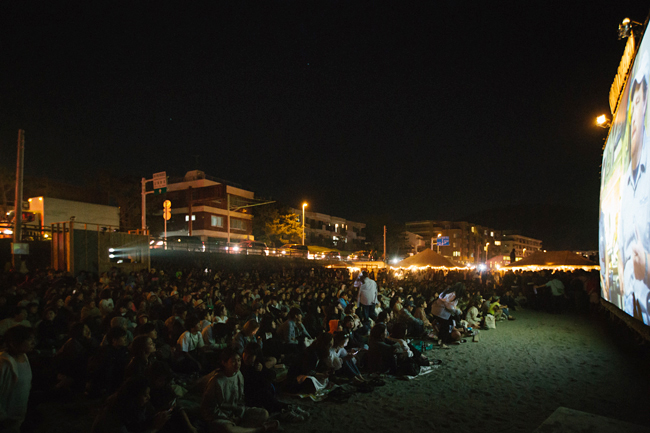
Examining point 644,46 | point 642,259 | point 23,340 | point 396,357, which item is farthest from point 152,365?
point 644,46

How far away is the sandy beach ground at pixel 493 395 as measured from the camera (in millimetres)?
4578

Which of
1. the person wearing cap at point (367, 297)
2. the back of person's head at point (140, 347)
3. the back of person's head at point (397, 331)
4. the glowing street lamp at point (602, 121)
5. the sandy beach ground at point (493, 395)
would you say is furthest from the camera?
the person wearing cap at point (367, 297)

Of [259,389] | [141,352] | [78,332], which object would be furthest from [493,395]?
[78,332]

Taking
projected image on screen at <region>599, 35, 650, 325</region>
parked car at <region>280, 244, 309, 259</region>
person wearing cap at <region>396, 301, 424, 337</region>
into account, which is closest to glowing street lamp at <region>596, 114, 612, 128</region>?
projected image on screen at <region>599, 35, 650, 325</region>

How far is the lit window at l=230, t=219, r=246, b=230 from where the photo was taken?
124 feet

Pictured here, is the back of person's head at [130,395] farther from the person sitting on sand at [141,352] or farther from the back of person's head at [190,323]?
the back of person's head at [190,323]

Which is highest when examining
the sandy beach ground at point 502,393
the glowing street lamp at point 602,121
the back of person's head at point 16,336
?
the glowing street lamp at point 602,121

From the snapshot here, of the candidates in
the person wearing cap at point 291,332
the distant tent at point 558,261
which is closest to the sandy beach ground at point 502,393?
the person wearing cap at point 291,332

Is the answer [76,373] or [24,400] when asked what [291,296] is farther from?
[24,400]

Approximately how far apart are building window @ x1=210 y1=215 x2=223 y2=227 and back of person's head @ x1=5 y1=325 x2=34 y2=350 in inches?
1289

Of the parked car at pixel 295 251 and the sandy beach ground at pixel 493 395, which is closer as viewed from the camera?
the sandy beach ground at pixel 493 395

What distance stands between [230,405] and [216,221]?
3305 centimetres

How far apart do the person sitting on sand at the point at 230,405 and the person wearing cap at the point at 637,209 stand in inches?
171

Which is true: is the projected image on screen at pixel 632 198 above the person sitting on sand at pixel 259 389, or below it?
above
